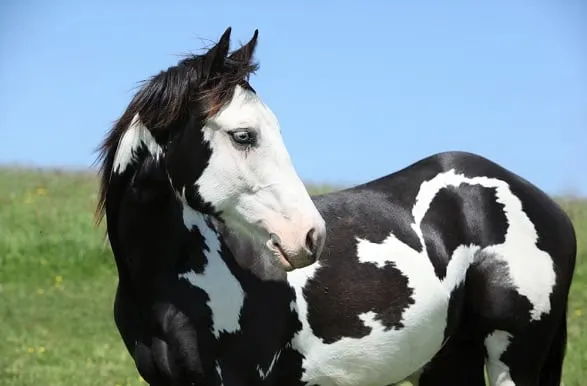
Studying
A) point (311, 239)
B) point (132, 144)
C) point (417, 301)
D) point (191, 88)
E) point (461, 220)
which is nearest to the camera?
point (311, 239)

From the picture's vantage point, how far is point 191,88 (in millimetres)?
3863

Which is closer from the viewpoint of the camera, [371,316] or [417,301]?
[371,316]

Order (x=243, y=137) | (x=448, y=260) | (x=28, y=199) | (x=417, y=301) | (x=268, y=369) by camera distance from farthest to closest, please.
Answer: (x=28, y=199) → (x=448, y=260) → (x=417, y=301) → (x=268, y=369) → (x=243, y=137)

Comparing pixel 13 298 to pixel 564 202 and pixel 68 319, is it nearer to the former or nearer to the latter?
pixel 68 319

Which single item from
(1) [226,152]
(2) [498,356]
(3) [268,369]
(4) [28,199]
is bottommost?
(4) [28,199]

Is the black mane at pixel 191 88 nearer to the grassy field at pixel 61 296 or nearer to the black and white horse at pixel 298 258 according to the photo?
the black and white horse at pixel 298 258

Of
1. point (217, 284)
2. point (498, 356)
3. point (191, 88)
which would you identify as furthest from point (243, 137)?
point (498, 356)

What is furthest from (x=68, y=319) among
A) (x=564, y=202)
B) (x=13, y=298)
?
(x=564, y=202)

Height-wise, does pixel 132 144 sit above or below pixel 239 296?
above

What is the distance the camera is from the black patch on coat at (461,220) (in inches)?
189

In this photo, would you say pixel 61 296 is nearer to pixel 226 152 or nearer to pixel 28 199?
pixel 28 199

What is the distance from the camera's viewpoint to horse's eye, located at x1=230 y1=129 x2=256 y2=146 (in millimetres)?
3756

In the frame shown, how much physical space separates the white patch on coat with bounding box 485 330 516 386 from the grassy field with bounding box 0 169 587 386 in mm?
2504

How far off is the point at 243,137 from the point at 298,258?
537mm
